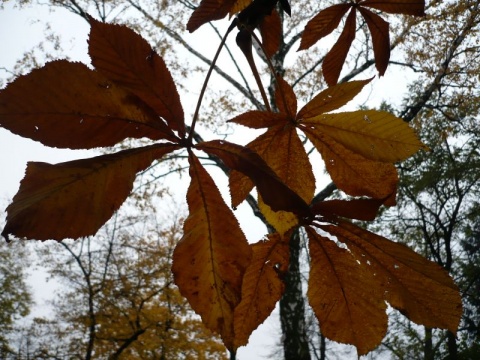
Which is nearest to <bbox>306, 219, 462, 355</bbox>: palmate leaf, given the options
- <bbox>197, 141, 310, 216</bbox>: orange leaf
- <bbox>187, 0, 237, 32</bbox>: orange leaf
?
<bbox>197, 141, 310, 216</bbox>: orange leaf

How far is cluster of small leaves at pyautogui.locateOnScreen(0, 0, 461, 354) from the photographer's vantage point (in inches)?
9.9

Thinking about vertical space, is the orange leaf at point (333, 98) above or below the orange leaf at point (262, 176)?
above

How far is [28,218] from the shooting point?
0.76 feet

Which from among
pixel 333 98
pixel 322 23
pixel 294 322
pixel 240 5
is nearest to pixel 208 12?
pixel 240 5

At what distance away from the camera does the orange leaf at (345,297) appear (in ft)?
1.18

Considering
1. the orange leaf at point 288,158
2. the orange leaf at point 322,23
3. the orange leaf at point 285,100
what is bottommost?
the orange leaf at point 288,158

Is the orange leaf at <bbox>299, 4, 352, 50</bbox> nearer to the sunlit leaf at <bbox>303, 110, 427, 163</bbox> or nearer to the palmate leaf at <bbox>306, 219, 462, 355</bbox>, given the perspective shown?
the sunlit leaf at <bbox>303, 110, 427, 163</bbox>

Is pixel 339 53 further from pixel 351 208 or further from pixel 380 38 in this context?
pixel 351 208

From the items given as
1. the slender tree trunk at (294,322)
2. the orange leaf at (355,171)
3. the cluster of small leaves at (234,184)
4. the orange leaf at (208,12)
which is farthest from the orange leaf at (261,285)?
the slender tree trunk at (294,322)

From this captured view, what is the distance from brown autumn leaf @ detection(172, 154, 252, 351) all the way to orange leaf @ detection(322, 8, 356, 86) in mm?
369

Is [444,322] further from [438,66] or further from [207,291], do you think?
[438,66]

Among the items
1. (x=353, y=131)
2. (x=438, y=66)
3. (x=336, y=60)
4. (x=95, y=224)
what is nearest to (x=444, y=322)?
(x=353, y=131)

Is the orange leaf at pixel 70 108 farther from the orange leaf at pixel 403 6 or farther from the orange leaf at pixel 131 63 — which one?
the orange leaf at pixel 403 6

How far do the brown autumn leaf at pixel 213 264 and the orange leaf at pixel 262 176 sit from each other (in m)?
0.04
